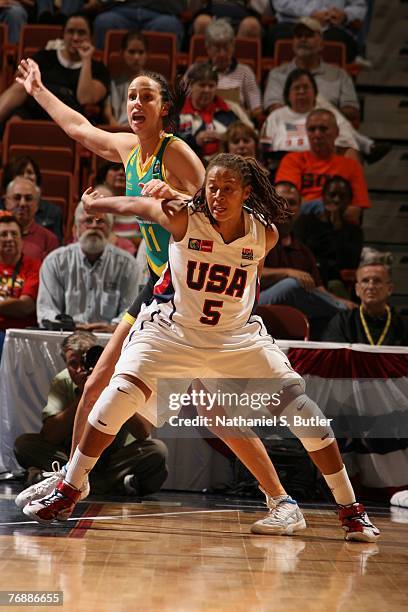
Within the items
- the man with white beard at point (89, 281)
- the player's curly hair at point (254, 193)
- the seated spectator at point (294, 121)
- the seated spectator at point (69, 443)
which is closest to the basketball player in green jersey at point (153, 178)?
the player's curly hair at point (254, 193)

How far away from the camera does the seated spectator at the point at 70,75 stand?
9.70 meters

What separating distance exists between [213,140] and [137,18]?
3.01 meters

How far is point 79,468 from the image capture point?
420 centimetres

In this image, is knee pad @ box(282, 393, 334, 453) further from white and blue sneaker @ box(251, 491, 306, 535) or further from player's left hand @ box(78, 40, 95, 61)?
player's left hand @ box(78, 40, 95, 61)

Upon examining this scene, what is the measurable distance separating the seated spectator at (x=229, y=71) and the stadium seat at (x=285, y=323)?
12.4ft

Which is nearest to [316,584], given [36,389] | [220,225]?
[220,225]

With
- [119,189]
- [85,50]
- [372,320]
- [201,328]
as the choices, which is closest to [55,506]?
[201,328]

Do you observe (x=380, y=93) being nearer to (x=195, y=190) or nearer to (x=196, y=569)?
(x=195, y=190)

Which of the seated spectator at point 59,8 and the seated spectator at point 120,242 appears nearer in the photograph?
the seated spectator at point 120,242

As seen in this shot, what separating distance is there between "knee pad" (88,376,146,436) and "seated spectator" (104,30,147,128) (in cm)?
625

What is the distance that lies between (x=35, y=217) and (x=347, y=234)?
2.65 meters

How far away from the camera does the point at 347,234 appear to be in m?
8.51

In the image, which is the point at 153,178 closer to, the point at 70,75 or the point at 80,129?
the point at 80,129

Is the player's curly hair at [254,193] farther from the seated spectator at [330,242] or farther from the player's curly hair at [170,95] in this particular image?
the seated spectator at [330,242]
